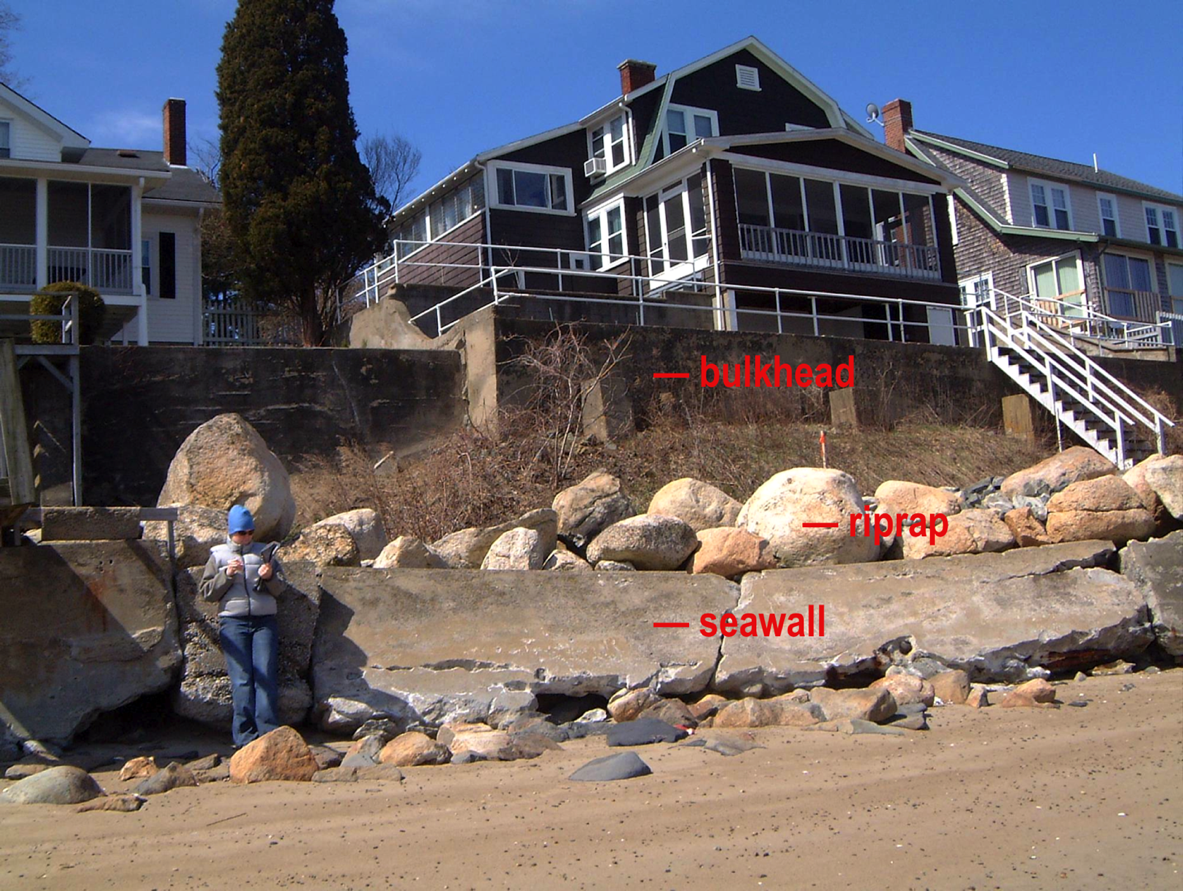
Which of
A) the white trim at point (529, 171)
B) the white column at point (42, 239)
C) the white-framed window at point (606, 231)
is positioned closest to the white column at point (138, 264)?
the white column at point (42, 239)

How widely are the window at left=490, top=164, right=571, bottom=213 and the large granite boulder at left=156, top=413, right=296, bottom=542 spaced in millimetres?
17075

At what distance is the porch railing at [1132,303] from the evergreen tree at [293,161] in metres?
20.6

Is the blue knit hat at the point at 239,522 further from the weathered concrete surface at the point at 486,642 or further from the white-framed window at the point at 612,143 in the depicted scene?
the white-framed window at the point at 612,143

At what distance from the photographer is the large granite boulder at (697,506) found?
10617 mm

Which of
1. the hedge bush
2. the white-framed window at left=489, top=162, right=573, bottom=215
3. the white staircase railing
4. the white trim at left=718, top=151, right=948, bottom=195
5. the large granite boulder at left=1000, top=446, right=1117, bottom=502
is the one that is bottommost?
the large granite boulder at left=1000, top=446, right=1117, bottom=502

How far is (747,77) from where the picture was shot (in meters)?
28.2

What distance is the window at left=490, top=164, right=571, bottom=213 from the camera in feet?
84.2

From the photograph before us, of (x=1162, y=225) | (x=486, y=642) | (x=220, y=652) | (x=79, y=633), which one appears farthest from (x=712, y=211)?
(x=1162, y=225)

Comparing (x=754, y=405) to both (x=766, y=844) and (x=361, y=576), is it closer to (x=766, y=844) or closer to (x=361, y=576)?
(x=361, y=576)

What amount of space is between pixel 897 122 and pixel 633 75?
36.4 feet

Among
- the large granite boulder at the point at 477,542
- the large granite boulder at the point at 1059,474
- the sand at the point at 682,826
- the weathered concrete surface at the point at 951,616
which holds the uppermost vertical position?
the large granite boulder at the point at 1059,474

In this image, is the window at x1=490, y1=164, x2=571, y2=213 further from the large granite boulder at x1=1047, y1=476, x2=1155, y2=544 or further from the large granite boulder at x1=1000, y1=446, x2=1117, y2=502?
the large granite boulder at x1=1047, y1=476, x2=1155, y2=544

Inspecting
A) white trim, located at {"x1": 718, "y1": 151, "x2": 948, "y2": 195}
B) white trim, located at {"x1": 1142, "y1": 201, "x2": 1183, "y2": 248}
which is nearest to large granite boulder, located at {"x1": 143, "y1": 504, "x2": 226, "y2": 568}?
white trim, located at {"x1": 718, "y1": 151, "x2": 948, "y2": 195}

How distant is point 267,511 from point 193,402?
487 centimetres
